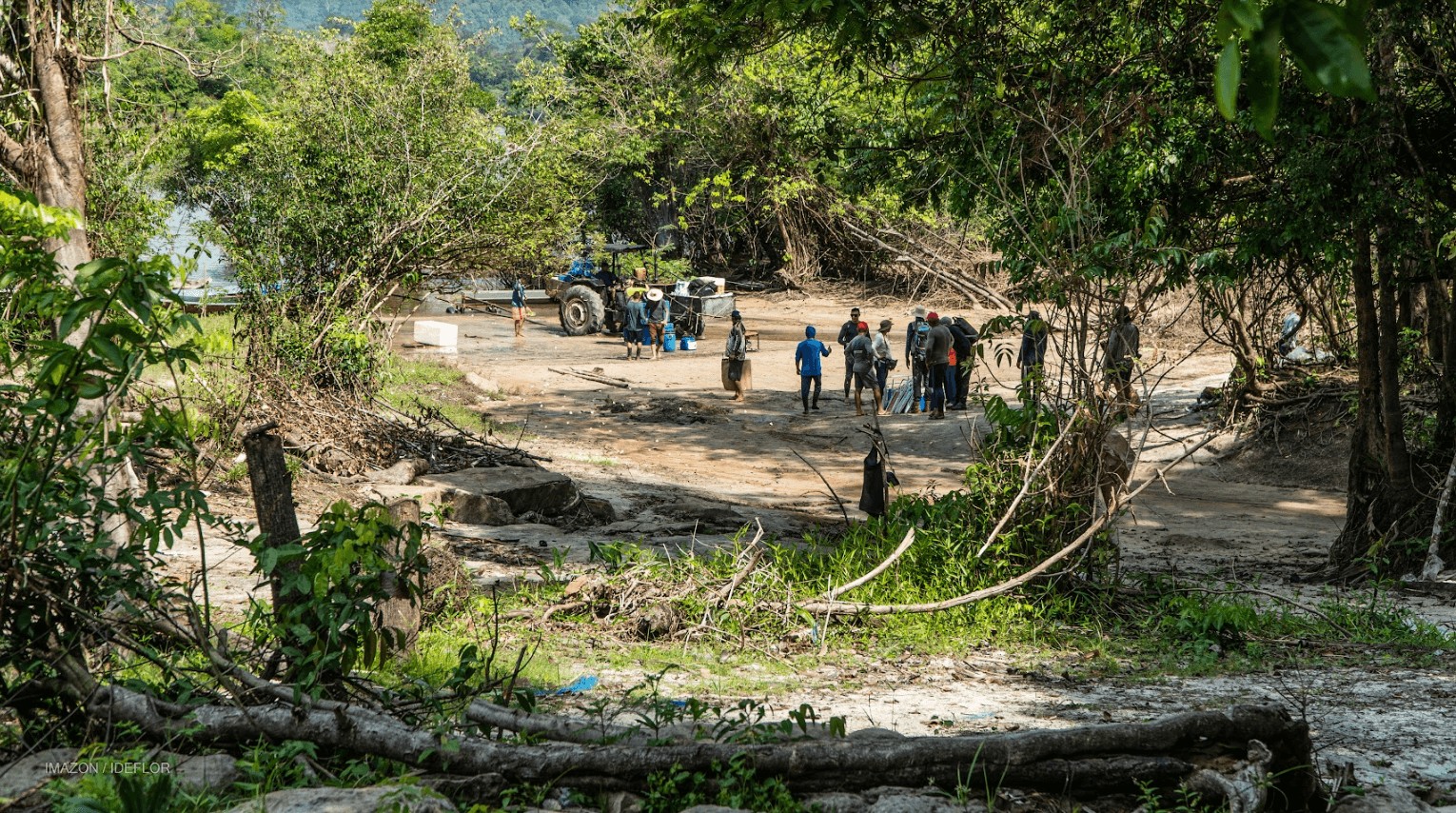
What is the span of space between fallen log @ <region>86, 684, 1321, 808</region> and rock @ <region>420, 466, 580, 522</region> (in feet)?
21.6

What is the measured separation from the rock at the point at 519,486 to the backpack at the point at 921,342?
23.1 feet

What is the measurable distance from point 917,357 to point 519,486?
25.5 ft

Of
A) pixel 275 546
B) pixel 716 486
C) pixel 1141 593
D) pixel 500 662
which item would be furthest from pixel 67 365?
pixel 716 486

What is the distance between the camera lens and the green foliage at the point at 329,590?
380 centimetres

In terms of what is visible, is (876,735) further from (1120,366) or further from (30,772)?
(1120,366)

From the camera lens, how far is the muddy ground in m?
5.16

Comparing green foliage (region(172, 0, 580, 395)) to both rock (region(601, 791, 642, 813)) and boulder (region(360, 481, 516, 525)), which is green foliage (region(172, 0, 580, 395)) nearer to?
boulder (region(360, 481, 516, 525))

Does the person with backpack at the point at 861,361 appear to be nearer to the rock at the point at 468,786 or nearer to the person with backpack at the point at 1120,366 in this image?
the person with backpack at the point at 1120,366

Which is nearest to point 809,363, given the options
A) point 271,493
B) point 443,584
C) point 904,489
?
point 904,489

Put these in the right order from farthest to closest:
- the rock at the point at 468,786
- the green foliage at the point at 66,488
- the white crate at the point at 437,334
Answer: the white crate at the point at 437,334 → the green foliage at the point at 66,488 → the rock at the point at 468,786

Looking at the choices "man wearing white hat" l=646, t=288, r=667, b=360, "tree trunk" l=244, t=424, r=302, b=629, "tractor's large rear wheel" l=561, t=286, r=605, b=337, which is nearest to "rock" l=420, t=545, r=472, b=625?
"tree trunk" l=244, t=424, r=302, b=629

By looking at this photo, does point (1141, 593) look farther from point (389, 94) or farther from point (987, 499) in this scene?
point (389, 94)

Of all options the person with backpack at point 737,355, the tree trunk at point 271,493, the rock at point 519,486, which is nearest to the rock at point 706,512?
the rock at point 519,486

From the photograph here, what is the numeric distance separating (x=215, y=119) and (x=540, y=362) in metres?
18.4
